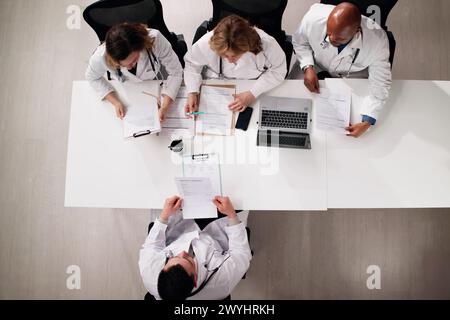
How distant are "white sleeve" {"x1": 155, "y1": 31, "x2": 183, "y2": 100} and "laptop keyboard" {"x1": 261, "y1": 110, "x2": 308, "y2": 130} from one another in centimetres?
49

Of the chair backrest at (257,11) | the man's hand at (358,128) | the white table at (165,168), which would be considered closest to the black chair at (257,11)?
the chair backrest at (257,11)

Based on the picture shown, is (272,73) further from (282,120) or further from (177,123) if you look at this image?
(177,123)

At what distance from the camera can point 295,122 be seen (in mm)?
1659

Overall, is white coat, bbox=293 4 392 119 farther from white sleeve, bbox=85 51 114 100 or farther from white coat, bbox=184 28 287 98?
white sleeve, bbox=85 51 114 100

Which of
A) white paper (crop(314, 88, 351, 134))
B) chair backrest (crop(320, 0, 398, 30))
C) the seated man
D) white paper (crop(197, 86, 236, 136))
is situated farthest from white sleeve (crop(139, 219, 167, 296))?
chair backrest (crop(320, 0, 398, 30))

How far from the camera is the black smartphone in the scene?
165 centimetres

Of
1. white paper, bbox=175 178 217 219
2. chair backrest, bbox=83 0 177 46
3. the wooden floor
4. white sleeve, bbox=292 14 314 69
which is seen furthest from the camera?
the wooden floor

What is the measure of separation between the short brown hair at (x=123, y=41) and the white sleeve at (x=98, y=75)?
14 centimetres

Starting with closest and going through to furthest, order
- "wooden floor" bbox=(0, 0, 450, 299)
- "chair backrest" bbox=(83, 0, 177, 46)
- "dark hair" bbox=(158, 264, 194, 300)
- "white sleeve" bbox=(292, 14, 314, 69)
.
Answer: "dark hair" bbox=(158, 264, 194, 300)
"chair backrest" bbox=(83, 0, 177, 46)
"white sleeve" bbox=(292, 14, 314, 69)
"wooden floor" bbox=(0, 0, 450, 299)

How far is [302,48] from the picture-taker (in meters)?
1.82

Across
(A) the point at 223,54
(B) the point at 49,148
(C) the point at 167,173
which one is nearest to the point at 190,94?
(A) the point at 223,54

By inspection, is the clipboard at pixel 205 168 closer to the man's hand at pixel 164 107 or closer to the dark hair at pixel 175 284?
the man's hand at pixel 164 107

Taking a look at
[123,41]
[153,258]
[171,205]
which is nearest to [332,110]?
[171,205]
